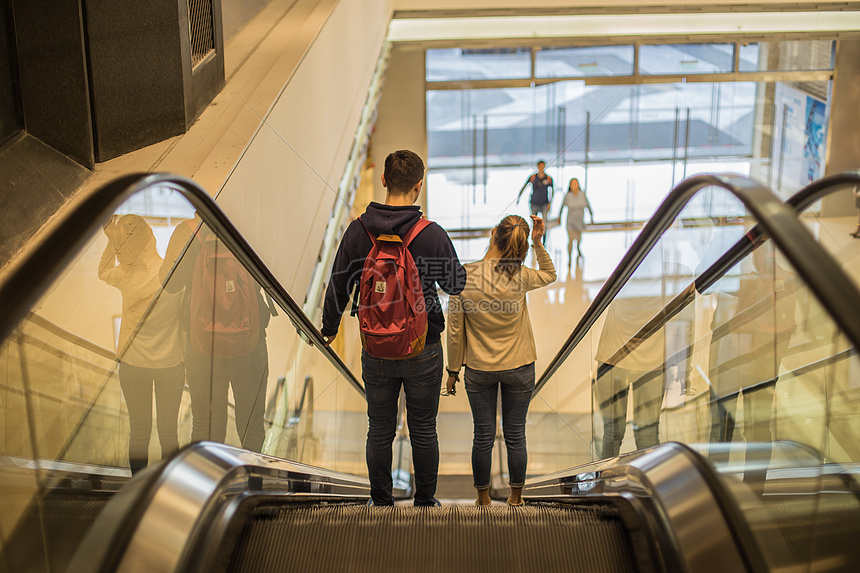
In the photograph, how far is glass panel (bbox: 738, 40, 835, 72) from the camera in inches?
514

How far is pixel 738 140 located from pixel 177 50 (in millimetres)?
12423

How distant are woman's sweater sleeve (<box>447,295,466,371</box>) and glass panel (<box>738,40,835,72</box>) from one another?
1154 centimetres

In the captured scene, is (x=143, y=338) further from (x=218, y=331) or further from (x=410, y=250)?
(x=410, y=250)

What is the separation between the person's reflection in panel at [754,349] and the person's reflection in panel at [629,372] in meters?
0.43

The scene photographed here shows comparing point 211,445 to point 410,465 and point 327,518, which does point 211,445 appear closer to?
point 327,518

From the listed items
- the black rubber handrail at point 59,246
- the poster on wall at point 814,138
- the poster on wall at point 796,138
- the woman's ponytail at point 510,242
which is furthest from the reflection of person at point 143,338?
the poster on wall at point 814,138

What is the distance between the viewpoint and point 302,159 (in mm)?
5160

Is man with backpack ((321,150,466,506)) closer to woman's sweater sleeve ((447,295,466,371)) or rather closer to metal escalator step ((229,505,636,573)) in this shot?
woman's sweater sleeve ((447,295,466,371))

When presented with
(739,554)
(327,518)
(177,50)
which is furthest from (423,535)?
(177,50)

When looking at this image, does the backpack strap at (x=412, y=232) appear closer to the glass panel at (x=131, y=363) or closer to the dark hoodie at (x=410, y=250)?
the dark hoodie at (x=410, y=250)

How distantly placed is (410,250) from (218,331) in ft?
2.98

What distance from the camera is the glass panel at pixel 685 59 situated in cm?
1289

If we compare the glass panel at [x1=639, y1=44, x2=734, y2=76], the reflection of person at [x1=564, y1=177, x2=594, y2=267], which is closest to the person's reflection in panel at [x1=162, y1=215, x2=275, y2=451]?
the reflection of person at [x1=564, y1=177, x2=594, y2=267]

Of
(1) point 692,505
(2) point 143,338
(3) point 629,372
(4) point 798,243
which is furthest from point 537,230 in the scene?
(4) point 798,243
